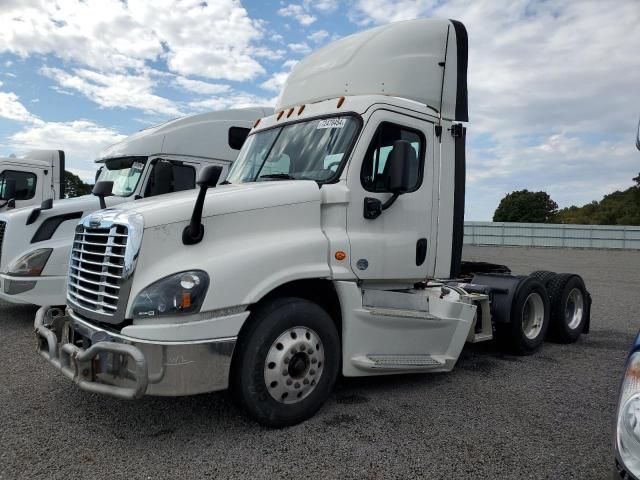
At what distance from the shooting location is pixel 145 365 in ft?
10.7

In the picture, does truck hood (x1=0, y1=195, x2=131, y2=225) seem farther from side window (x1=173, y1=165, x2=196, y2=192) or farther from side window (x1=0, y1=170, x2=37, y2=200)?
side window (x1=0, y1=170, x2=37, y2=200)

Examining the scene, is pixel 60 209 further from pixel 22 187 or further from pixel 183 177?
pixel 22 187

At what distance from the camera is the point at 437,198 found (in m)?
5.12

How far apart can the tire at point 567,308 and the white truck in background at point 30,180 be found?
10.6 metres

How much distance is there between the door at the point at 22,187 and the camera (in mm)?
11320

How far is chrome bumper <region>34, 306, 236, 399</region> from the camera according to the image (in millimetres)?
3316

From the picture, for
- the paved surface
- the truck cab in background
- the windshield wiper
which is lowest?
the paved surface

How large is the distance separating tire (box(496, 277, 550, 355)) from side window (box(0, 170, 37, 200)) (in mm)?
10385

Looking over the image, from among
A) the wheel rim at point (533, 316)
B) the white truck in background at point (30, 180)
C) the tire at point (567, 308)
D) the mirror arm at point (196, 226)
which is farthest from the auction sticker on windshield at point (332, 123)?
the white truck in background at point (30, 180)

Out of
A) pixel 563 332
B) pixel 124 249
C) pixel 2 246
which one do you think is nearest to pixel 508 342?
pixel 563 332

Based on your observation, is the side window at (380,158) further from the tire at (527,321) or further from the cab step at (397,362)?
the tire at (527,321)

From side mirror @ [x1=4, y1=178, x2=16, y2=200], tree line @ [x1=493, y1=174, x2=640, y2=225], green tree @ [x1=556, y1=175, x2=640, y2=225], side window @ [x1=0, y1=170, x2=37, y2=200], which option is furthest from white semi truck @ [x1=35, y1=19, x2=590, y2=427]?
tree line @ [x1=493, y1=174, x2=640, y2=225]

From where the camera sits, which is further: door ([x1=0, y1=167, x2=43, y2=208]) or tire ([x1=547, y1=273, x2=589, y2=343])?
door ([x1=0, y1=167, x2=43, y2=208])

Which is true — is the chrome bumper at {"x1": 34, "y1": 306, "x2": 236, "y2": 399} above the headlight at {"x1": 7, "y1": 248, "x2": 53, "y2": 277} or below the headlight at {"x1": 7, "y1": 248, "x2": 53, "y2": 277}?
below
